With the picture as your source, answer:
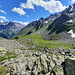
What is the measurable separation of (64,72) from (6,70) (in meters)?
23.2

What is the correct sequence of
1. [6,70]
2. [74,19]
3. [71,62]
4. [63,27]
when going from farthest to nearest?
[74,19] → [63,27] → [6,70] → [71,62]

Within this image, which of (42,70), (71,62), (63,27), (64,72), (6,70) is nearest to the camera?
(71,62)

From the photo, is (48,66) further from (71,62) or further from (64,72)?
(71,62)

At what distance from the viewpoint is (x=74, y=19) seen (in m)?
196

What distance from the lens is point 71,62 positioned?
1864cm

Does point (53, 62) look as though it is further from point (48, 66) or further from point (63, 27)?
point (63, 27)

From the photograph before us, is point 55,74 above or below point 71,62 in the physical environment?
below

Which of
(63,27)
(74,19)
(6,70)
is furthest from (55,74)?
(74,19)

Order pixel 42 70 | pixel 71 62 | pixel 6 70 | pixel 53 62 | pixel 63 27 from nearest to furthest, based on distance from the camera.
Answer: pixel 71 62 < pixel 42 70 < pixel 53 62 < pixel 6 70 < pixel 63 27

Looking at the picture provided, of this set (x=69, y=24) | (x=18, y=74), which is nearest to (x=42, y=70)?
(x=18, y=74)

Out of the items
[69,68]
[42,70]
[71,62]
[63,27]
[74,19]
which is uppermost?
[74,19]

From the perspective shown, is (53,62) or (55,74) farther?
(53,62)

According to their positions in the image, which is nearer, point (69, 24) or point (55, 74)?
point (55, 74)

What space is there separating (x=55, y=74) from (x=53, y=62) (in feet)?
18.7
